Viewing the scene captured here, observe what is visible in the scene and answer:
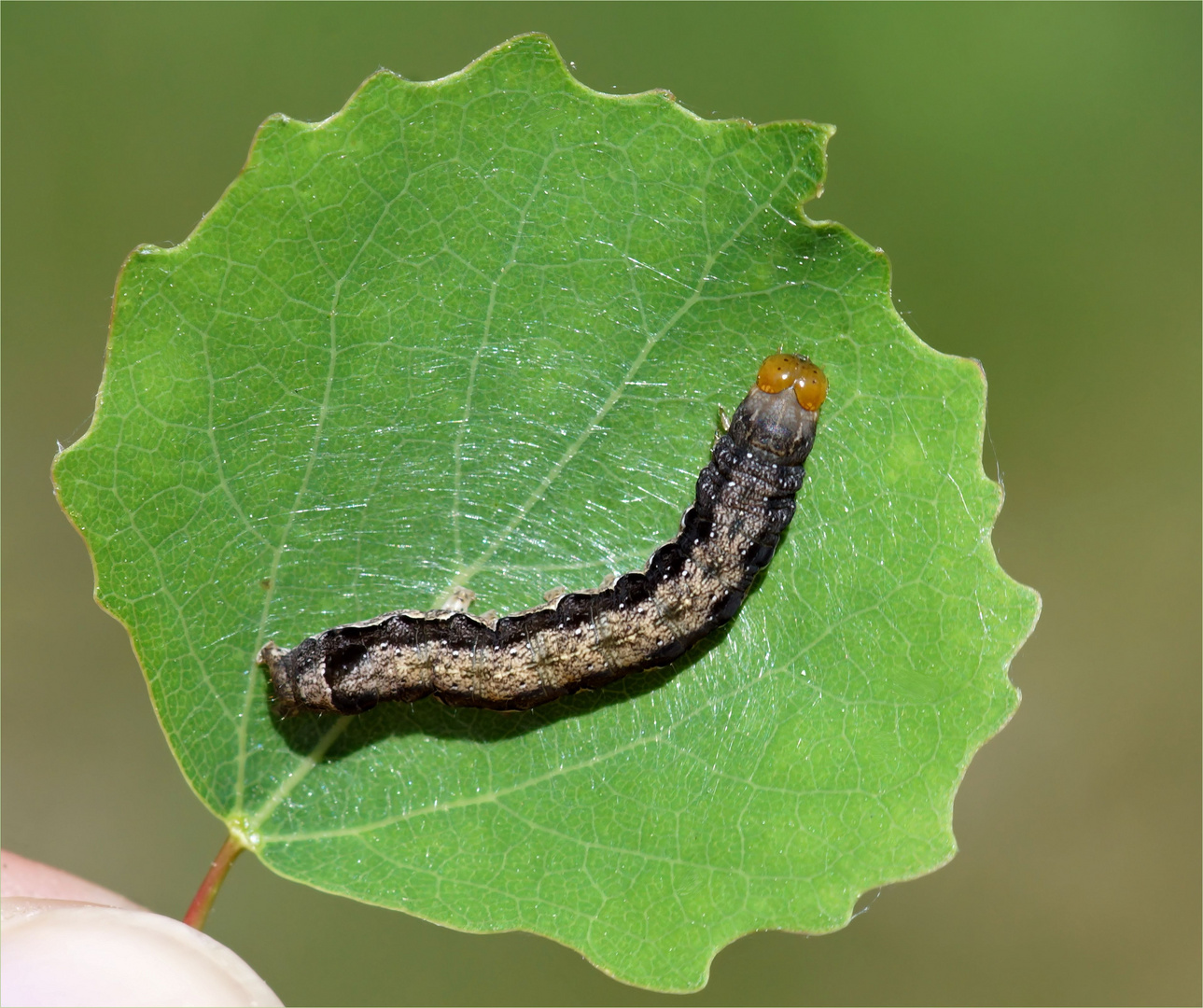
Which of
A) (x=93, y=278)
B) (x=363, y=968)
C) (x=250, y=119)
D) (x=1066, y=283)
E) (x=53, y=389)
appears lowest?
(x=363, y=968)

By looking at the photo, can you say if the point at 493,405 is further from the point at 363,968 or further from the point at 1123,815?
the point at 1123,815

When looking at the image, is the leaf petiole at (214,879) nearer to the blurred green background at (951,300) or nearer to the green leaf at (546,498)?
the green leaf at (546,498)

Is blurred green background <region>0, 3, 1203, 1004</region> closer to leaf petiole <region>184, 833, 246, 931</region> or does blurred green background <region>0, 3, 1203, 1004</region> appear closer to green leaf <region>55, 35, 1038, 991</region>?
leaf petiole <region>184, 833, 246, 931</region>

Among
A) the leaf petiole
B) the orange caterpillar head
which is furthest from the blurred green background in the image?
the orange caterpillar head

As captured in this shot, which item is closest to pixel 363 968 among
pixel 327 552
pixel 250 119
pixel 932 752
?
pixel 327 552

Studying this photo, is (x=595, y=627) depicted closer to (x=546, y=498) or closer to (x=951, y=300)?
(x=546, y=498)
